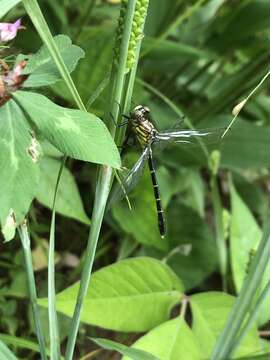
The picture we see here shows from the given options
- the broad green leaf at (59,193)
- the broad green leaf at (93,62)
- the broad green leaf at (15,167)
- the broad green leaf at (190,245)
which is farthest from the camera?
the broad green leaf at (190,245)

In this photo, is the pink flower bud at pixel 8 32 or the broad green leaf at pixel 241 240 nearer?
the pink flower bud at pixel 8 32

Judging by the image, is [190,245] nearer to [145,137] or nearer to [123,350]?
[145,137]

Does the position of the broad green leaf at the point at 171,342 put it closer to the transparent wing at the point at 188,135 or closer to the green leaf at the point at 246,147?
the transparent wing at the point at 188,135

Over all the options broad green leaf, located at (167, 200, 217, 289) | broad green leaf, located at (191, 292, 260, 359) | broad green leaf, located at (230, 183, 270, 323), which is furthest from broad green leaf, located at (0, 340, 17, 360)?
broad green leaf, located at (167, 200, 217, 289)

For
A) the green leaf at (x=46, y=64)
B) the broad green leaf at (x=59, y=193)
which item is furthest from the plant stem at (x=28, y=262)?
the broad green leaf at (x=59, y=193)

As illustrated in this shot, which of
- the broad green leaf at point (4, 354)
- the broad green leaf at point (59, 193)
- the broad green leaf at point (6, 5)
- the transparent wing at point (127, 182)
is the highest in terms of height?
the broad green leaf at point (6, 5)

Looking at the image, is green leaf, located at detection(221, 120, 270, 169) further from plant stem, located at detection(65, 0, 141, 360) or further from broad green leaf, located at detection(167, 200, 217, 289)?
plant stem, located at detection(65, 0, 141, 360)

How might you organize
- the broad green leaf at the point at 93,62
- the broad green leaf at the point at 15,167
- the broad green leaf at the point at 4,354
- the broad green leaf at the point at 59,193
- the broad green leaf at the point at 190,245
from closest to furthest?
the broad green leaf at the point at 15,167 < the broad green leaf at the point at 4,354 < the broad green leaf at the point at 59,193 < the broad green leaf at the point at 93,62 < the broad green leaf at the point at 190,245
